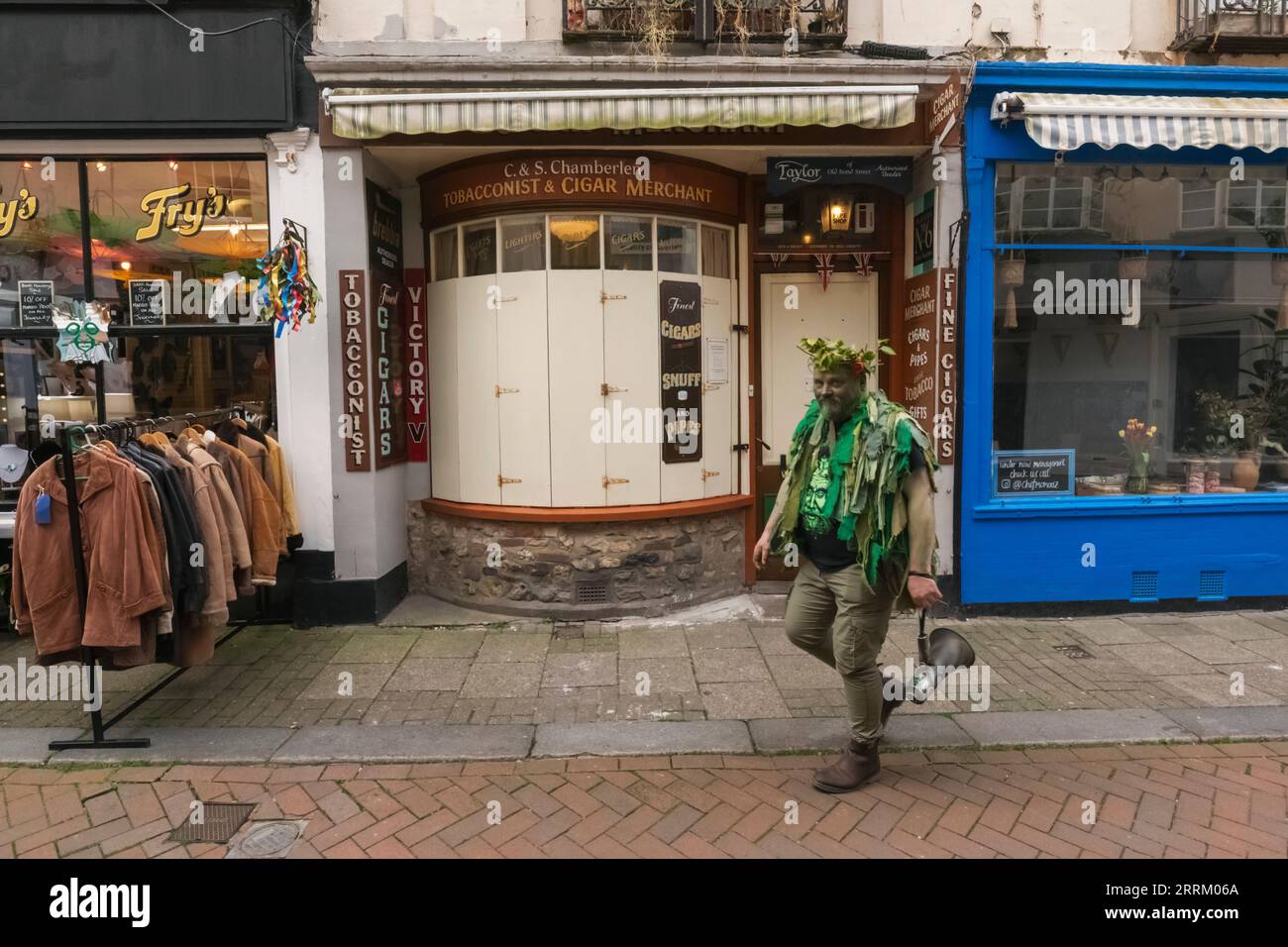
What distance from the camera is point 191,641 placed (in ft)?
15.1

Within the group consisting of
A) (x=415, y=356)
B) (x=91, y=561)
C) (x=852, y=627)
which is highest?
(x=415, y=356)

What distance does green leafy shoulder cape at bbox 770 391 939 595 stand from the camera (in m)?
3.62

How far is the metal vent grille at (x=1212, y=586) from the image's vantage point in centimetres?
651

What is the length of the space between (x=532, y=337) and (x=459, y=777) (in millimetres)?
3553

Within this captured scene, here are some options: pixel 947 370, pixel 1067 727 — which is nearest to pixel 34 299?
pixel 947 370

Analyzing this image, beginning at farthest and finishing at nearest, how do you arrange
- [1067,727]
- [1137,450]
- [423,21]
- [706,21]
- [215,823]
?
[1137,450] → [423,21] → [706,21] → [1067,727] → [215,823]

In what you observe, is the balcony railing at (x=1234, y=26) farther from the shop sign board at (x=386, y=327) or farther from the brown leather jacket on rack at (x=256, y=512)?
the brown leather jacket on rack at (x=256, y=512)

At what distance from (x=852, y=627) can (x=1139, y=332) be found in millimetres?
4955

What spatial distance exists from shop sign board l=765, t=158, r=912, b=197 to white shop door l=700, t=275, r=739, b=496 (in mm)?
928

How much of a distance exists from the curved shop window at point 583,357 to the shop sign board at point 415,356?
30cm

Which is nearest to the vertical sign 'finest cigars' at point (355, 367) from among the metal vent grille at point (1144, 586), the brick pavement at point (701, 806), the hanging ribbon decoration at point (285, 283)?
the hanging ribbon decoration at point (285, 283)

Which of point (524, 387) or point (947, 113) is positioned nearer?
point (947, 113)

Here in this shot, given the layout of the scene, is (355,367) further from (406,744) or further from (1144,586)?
(1144,586)

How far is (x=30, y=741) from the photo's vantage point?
4387 mm
